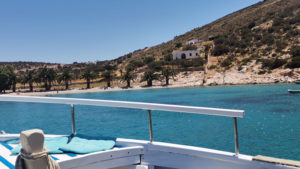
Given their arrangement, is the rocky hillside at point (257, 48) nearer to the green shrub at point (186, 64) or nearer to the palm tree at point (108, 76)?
the green shrub at point (186, 64)

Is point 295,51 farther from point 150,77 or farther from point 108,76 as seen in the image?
point 108,76

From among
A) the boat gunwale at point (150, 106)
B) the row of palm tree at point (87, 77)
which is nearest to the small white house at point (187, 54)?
the row of palm tree at point (87, 77)

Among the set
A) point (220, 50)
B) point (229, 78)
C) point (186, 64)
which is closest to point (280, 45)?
point (220, 50)

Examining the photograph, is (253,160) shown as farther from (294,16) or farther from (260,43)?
(294,16)

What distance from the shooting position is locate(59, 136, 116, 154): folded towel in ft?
10.9

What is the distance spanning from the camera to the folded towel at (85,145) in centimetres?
331

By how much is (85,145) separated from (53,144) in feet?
1.54

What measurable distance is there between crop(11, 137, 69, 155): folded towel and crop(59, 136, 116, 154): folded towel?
0.08 m

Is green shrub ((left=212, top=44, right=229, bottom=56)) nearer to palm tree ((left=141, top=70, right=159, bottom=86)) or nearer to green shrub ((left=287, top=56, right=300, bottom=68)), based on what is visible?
palm tree ((left=141, top=70, right=159, bottom=86))

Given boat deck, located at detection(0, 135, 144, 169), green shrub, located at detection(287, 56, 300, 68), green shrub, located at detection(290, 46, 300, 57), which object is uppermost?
green shrub, located at detection(290, 46, 300, 57)

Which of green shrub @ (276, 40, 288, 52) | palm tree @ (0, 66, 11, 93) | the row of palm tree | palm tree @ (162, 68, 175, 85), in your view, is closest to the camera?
green shrub @ (276, 40, 288, 52)

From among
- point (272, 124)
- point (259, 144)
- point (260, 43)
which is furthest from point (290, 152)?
point (260, 43)

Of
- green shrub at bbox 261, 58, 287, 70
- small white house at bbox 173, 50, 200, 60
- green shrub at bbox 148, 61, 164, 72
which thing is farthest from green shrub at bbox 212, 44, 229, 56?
green shrub at bbox 148, 61, 164, 72

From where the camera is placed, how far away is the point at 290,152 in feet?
36.3
